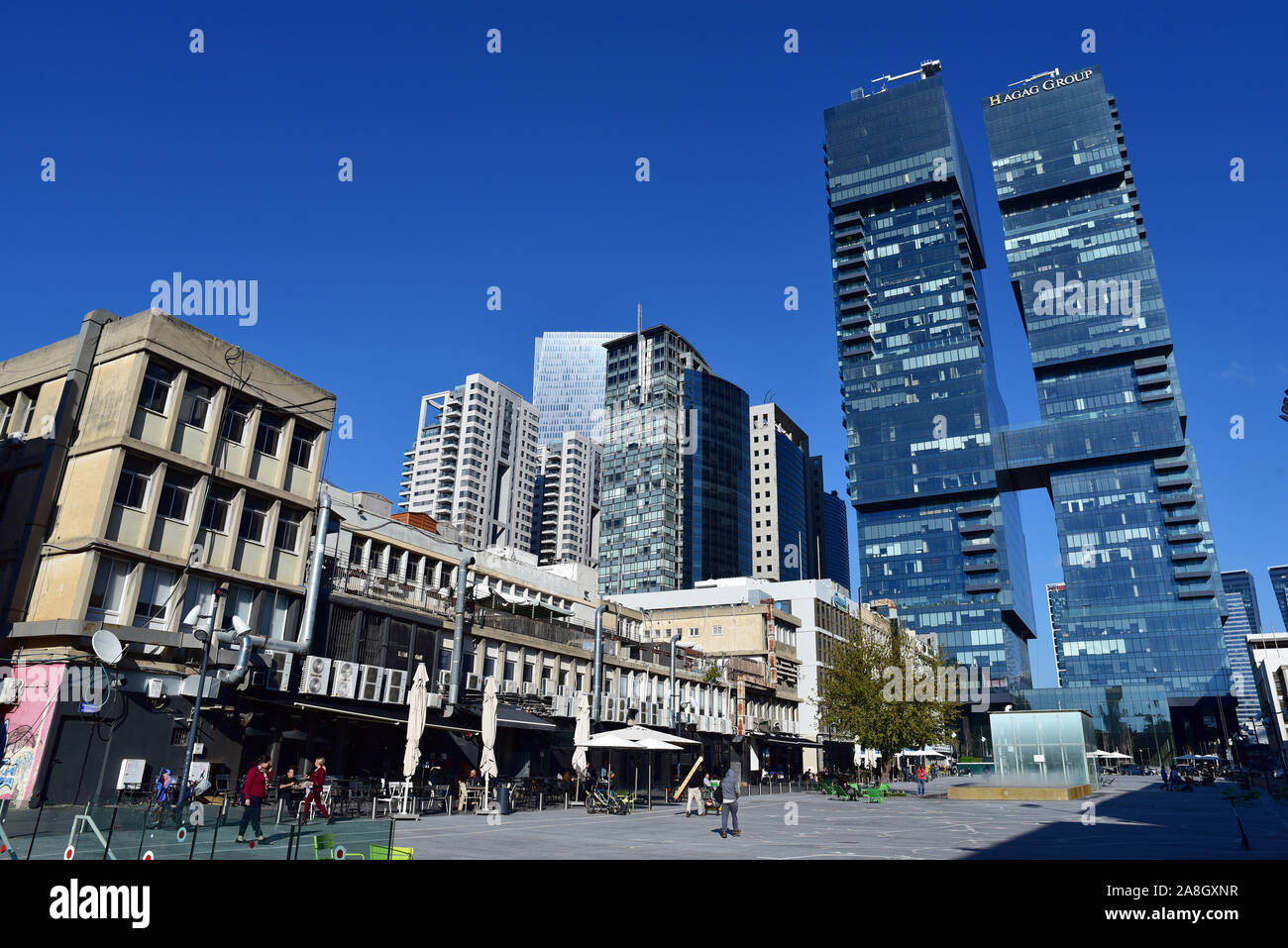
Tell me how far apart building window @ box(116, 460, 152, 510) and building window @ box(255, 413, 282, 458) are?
4902mm

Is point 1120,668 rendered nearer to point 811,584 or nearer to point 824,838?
point 811,584

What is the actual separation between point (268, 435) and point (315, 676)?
9.94 meters

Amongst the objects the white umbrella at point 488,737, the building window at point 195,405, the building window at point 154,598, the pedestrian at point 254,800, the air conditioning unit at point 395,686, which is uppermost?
the building window at point 195,405

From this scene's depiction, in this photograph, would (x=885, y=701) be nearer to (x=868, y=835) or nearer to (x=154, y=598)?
(x=868, y=835)

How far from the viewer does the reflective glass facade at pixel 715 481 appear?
169 m

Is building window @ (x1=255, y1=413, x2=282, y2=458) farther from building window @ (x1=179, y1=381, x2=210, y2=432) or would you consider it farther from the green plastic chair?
the green plastic chair

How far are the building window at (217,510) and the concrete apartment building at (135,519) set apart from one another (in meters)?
0.05

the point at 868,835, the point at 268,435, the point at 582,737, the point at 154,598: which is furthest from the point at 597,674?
the point at 868,835

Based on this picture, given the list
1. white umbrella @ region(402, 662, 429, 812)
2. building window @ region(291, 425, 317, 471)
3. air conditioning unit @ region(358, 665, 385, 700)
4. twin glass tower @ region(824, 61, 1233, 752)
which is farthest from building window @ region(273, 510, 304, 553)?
twin glass tower @ region(824, 61, 1233, 752)

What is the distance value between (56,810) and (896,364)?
192553 millimetres

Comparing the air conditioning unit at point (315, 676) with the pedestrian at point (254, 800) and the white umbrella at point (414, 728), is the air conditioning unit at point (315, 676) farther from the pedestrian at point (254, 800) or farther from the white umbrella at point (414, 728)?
the pedestrian at point (254, 800)

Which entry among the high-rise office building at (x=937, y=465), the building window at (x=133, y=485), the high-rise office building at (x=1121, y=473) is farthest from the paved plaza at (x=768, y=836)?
the high-rise office building at (x=1121, y=473)

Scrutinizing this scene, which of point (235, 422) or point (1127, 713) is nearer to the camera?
point (235, 422)

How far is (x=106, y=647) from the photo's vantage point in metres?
25.2
